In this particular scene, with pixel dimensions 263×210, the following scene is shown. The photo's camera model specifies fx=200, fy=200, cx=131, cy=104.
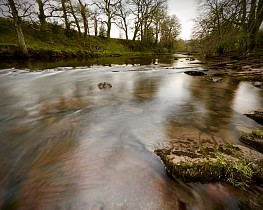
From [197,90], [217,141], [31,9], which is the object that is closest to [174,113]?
[217,141]

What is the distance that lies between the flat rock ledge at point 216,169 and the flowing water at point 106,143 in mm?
102

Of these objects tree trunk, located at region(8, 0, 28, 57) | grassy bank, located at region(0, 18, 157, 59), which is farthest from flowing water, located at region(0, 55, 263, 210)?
grassy bank, located at region(0, 18, 157, 59)

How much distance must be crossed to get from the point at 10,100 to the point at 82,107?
2736mm

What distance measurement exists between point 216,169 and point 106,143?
176cm

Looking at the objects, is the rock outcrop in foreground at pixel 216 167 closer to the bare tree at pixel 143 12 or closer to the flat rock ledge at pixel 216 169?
the flat rock ledge at pixel 216 169

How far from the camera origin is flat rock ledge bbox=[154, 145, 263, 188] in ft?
7.63

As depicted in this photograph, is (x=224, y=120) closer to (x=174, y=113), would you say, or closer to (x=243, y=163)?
(x=174, y=113)

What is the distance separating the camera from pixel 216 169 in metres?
2.36

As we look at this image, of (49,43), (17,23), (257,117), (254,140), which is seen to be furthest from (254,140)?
(49,43)

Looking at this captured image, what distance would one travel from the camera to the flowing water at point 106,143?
2186 mm

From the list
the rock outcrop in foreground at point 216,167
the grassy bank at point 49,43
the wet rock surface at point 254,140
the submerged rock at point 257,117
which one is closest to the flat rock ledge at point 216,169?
the rock outcrop in foreground at point 216,167

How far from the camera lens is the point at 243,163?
2.42m

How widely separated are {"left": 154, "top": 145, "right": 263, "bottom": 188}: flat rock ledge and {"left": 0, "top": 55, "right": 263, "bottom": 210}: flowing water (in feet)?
0.33

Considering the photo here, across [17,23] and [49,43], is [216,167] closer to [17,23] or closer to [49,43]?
[17,23]
